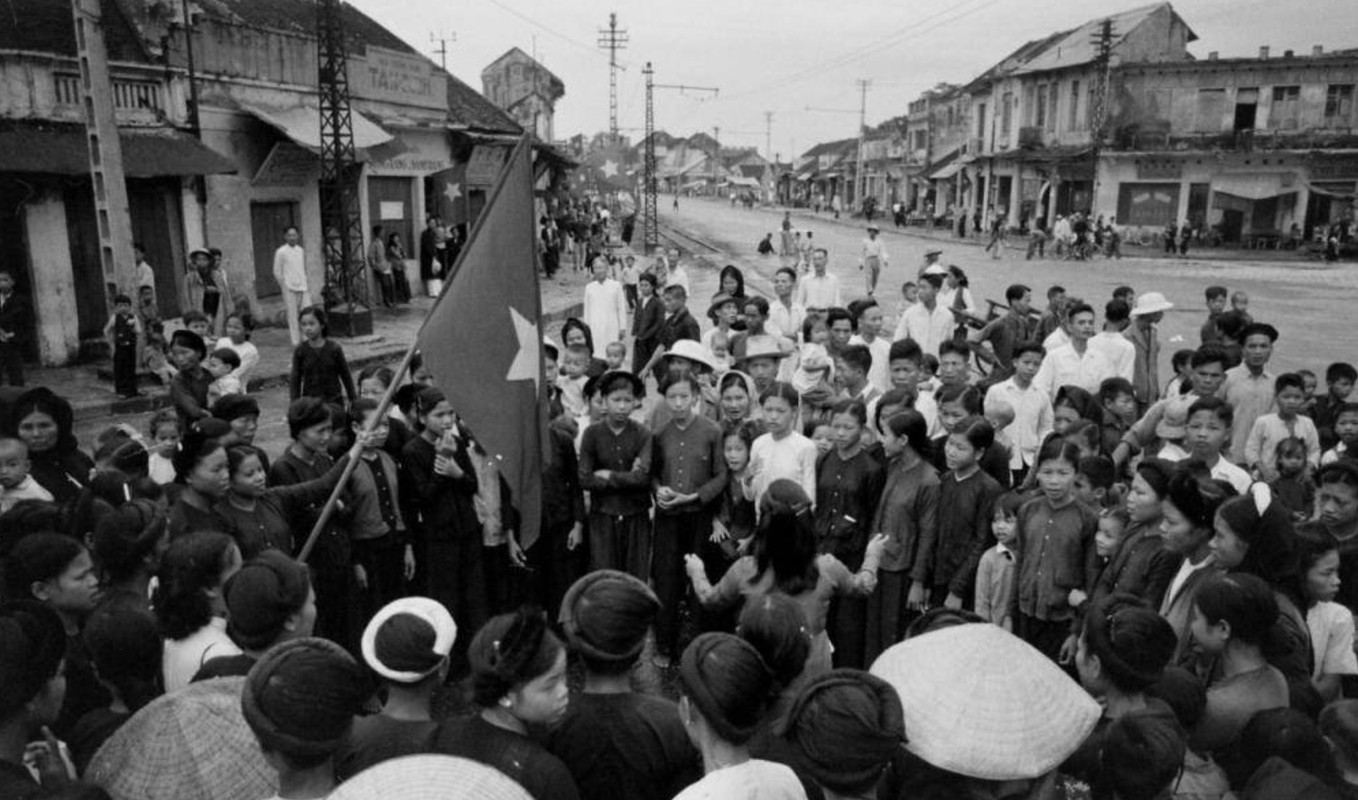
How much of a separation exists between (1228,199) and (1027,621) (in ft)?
138

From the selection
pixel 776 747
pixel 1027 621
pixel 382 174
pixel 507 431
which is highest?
pixel 382 174

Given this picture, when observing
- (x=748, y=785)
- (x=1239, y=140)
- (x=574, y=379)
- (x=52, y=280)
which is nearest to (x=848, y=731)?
(x=748, y=785)

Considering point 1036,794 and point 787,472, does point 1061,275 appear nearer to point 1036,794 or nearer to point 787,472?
point 787,472

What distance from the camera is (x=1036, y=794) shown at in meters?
2.46

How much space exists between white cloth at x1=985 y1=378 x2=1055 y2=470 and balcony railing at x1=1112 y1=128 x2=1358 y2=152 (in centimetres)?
3995

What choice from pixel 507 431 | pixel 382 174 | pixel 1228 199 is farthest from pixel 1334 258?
pixel 507 431

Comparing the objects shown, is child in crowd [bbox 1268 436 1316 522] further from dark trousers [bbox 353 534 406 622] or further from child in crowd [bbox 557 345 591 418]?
dark trousers [bbox 353 534 406 622]

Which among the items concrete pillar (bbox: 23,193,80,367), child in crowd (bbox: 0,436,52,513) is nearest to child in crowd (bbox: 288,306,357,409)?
child in crowd (bbox: 0,436,52,513)

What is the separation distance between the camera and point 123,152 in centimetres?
1345

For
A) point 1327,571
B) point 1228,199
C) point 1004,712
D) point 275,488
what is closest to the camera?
point 1004,712

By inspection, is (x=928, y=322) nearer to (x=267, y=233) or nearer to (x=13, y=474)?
(x=13, y=474)

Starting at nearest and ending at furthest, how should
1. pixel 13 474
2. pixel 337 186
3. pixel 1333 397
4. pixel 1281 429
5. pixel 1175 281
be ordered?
pixel 13 474 → pixel 1281 429 → pixel 1333 397 → pixel 337 186 → pixel 1175 281

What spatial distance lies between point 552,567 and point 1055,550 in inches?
111

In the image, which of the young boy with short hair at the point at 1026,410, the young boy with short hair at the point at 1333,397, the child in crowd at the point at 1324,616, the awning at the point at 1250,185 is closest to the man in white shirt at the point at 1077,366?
the young boy with short hair at the point at 1026,410
